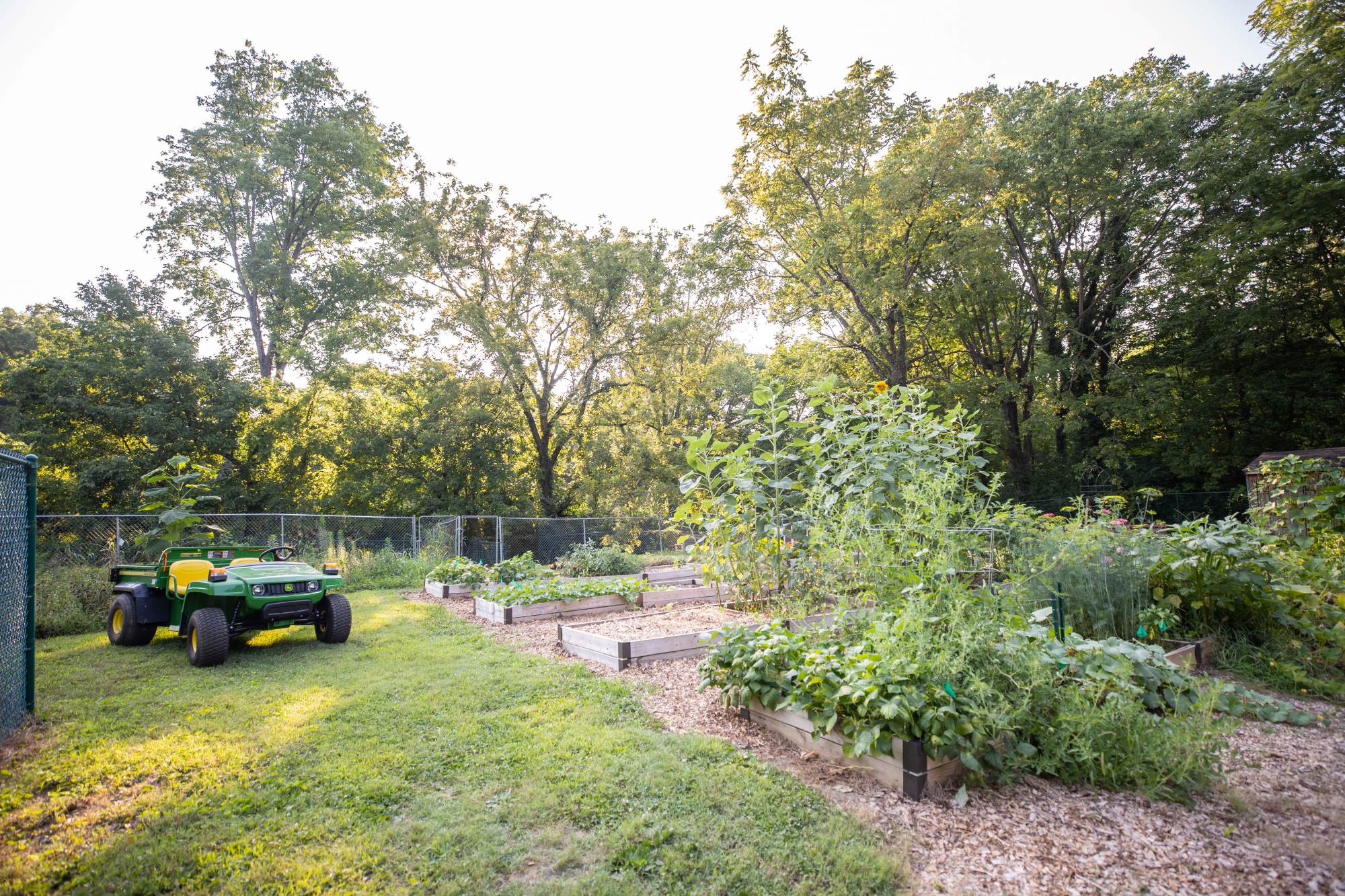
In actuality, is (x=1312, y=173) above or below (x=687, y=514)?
above

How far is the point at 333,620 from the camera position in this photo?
5910 millimetres

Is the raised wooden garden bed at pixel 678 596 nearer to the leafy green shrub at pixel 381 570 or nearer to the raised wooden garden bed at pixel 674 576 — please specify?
the raised wooden garden bed at pixel 674 576

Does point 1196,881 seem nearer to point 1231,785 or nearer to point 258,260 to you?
point 1231,785

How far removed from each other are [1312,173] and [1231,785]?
19.0 metres

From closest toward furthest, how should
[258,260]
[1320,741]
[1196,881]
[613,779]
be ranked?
1. [1196,881]
2. [613,779]
3. [1320,741]
4. [258,260]

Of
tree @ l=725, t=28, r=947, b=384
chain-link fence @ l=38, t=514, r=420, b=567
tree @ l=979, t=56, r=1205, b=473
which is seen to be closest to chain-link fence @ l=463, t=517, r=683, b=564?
chain-link fence @ l=38, t=514, r=420, b=567

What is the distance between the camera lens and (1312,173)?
45.2 ft

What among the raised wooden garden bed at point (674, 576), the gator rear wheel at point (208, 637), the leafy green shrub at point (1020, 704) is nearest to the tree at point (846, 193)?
the raised wooden garden bed at point (674, 576)

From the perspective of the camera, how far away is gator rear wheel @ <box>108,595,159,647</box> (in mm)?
5855

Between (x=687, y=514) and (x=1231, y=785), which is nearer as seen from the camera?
(x=1231, y=785)

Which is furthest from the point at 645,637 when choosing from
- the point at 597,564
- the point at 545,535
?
the point at 545,535

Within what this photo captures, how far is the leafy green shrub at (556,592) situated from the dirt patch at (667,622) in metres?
0.96

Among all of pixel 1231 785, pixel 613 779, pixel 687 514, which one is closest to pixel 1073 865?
pixel 1231 785

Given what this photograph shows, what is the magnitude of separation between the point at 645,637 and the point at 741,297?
1906 centimetres
